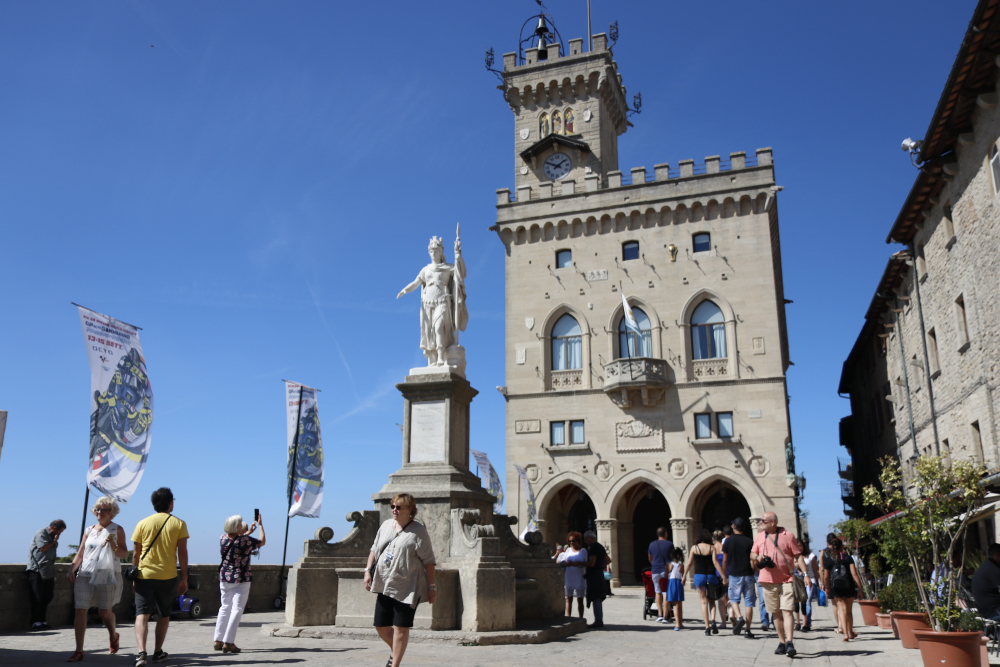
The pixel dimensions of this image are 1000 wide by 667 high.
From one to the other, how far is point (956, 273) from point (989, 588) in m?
13.3

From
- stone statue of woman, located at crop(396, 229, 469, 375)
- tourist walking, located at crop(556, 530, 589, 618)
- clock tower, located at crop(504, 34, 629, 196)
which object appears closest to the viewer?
stone statue of woman, located at crop(396, 229, 469, 375)

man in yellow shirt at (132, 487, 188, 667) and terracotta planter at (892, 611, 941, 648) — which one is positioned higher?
man in yellow shirt at (132, 487, 188, 667)

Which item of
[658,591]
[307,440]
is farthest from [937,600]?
[307,440]

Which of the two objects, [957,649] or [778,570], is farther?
[778,570]

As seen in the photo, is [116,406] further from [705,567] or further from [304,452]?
[705,567]

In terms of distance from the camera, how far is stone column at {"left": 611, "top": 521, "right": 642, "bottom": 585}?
101ft

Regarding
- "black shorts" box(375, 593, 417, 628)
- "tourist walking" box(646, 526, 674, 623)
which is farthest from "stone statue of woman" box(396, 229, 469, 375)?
"black shorts" box(375, 593, 417, 628)

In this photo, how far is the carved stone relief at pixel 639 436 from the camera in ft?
99.1

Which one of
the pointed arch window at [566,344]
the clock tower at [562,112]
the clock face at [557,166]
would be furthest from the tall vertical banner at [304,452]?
the clock face at [557,166]

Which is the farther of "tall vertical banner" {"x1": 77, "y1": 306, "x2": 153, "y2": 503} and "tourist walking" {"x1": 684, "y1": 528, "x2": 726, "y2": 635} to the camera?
"tall vertical banner" {"x1": 77, "y1": 306, "x2": 153, "y2": 503}

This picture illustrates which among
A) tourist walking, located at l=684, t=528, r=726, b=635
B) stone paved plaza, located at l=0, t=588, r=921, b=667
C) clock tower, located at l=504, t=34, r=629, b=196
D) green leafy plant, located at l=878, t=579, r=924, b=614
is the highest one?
clock tower, located at l=504, t=34, r=629, b=196

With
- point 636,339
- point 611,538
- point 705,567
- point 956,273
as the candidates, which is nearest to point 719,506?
point 611,538

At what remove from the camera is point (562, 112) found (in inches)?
1448

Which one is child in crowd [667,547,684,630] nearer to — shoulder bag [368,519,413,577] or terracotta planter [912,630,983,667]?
terracotta planter [912,630,983,667]
